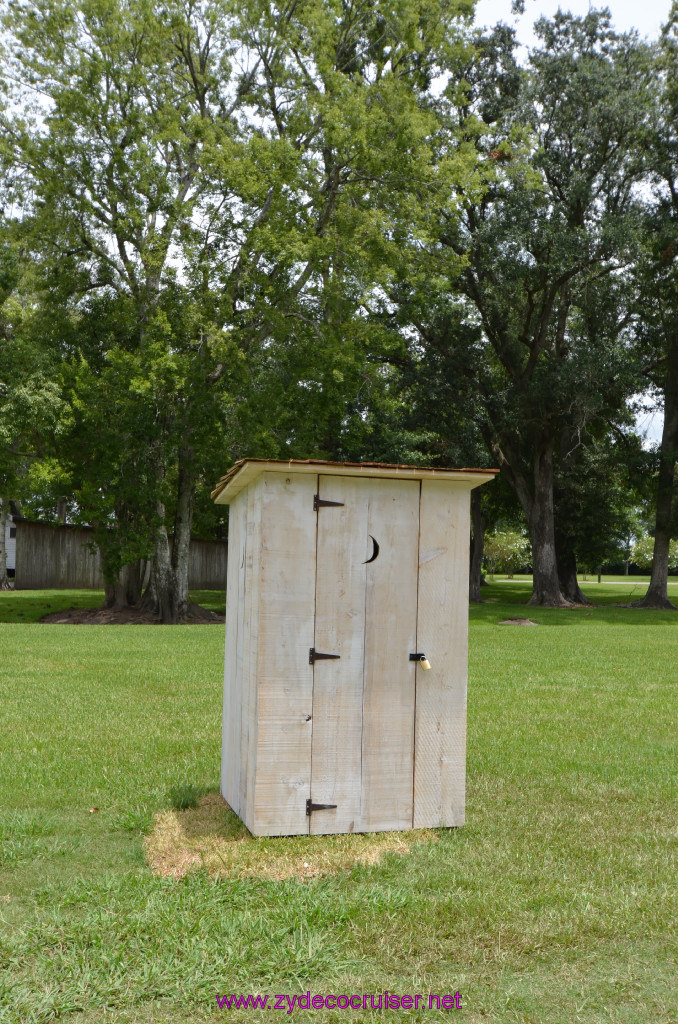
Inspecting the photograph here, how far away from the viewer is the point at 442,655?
5.48 metres

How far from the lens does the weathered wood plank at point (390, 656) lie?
17.4 feet

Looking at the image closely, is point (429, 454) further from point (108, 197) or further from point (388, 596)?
point (388, 596)

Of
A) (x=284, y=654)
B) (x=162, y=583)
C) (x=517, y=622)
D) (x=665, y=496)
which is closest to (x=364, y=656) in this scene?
(x=284, y=654)

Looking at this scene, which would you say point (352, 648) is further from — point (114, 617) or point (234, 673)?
point (114, 617)

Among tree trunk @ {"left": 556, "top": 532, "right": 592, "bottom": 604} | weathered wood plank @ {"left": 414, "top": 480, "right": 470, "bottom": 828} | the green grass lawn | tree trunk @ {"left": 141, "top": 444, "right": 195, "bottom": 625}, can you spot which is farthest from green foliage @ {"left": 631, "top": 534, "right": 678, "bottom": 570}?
weathered wood plank @ {"left": 414, "top": 480, "right": 470, "bottom": 828}

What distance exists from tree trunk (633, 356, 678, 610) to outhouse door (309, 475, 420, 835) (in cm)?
3034

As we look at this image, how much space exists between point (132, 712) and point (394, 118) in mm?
18197

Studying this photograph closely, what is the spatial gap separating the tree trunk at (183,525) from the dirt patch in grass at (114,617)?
462mm

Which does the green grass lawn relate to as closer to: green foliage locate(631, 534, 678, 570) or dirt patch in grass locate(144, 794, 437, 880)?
dirt patch in grass locate(144, 794, 437, 880)

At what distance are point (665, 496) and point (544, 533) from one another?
5.15 metres

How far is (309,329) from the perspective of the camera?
24516 mm

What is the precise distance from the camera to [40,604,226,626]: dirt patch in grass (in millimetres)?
23031

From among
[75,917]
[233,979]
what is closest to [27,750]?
[75,917]

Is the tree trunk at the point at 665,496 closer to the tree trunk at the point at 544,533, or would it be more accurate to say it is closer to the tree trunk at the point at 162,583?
the tree trunk at the point at 544,533
